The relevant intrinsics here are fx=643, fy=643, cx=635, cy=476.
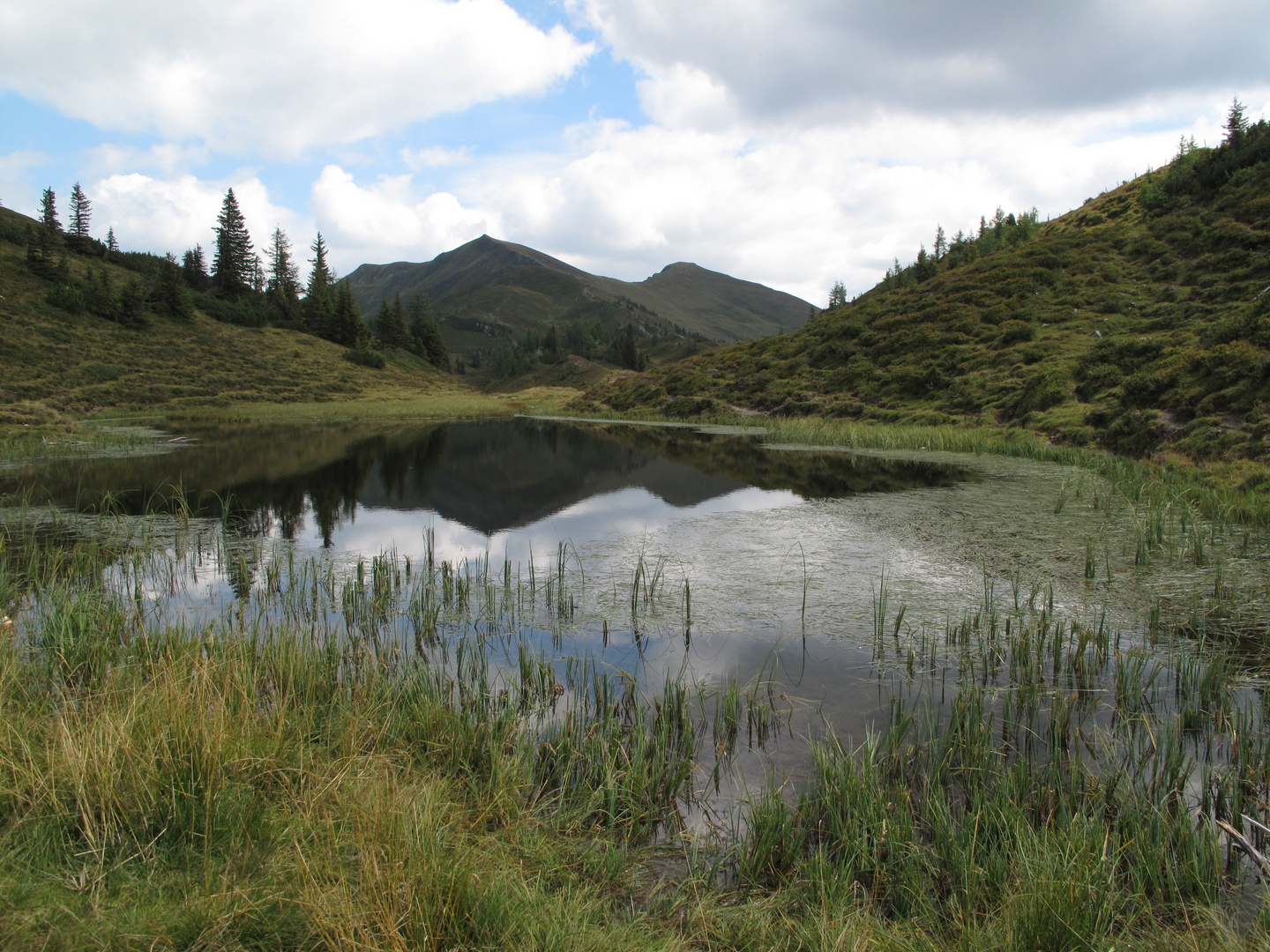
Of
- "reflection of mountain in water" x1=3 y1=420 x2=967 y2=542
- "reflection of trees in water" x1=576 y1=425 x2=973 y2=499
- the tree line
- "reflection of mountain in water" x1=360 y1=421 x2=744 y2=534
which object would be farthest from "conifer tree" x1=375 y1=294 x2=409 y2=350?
"reflection of trees in water" x1=576 y1=425 x2=973 y2=499

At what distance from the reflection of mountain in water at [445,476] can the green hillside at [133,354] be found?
20931 millimetres

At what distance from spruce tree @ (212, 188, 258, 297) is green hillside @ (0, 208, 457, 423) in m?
8.89

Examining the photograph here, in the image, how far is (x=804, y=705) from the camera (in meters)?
6.06

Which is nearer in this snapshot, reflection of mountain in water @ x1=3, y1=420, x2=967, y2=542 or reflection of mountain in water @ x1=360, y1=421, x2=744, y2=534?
reflection of mountain in water @ x1=3, y1=420, x2=967, y2=542

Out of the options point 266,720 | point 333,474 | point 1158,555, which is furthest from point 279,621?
point 333,474

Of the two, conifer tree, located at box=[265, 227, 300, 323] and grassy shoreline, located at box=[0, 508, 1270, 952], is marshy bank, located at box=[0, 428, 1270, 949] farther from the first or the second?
conifer tree, located at box=[265, 227, 300, 323]

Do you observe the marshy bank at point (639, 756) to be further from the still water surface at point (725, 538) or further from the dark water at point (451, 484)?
the dark water at point (451, 484)

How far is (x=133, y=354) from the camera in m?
63.4

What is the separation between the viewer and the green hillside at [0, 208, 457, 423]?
52469 mm

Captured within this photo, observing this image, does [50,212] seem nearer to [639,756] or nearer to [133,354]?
[133,354]

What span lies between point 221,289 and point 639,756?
373ft

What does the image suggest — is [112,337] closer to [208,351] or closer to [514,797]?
[208,351]

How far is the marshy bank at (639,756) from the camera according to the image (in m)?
3.04

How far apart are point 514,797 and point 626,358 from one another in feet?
400
